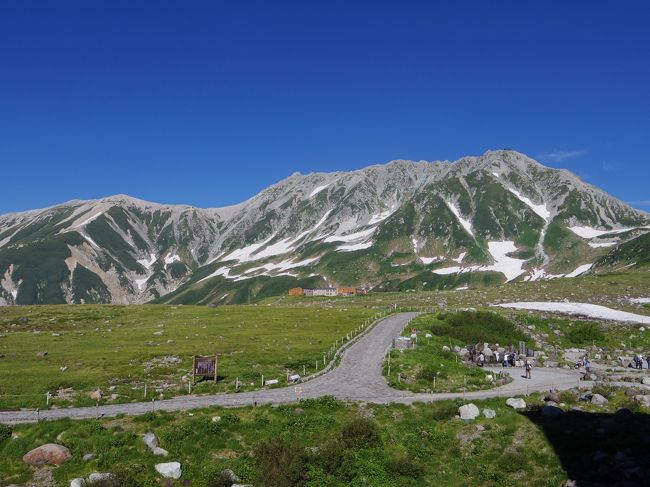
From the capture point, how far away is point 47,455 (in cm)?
2684

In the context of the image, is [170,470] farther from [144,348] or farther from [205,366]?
[144,348]

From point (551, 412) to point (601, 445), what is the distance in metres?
5.54

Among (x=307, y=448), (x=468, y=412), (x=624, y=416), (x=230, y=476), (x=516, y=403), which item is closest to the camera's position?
(x=230, y=476)

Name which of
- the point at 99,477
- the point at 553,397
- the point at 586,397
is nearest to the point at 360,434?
the point at 99,477

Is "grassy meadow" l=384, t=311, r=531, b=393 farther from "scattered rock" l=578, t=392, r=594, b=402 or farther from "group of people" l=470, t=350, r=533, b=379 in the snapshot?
"scattered rock" l=578, t=392, r=594, b=402

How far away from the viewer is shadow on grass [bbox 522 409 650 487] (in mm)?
23870

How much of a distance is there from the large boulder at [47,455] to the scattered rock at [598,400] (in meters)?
34.8

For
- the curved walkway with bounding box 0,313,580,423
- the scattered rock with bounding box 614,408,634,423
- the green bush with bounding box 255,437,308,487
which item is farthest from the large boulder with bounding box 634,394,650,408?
the green bush with bounding box 255,437,308,487

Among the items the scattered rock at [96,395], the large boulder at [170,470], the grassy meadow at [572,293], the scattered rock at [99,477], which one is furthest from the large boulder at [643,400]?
the grassy meadow at [572,293]

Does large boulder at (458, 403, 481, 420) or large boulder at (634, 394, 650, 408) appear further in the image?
large boulder at (634, 394, 650, 408)

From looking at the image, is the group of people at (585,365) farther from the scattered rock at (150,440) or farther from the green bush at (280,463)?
the scattered rock at (150,440)

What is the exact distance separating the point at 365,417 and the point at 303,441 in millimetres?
5204

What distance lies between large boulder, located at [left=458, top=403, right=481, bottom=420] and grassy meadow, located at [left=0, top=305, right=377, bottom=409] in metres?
18.5

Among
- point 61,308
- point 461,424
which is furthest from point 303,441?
point 61,308
